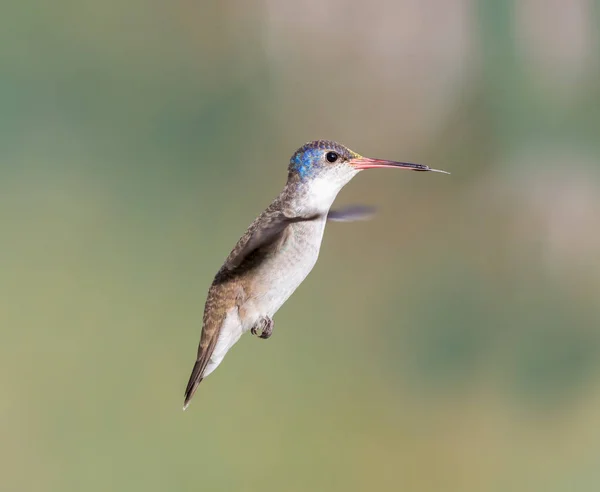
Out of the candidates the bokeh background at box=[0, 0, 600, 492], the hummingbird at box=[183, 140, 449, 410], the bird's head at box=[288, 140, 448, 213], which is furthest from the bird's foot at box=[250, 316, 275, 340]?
the bokeh background at box=[0, 0, 600, 492]

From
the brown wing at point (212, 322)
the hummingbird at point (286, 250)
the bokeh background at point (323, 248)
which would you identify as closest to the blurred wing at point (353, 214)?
the hummingbird at point (286, 250)

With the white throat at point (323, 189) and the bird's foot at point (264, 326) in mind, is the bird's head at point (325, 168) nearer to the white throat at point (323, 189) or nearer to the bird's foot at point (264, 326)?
the white throat at point (323, 189)

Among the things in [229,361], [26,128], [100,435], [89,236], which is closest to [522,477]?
[229,361]

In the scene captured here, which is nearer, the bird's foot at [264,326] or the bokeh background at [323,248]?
the bird's foot at [264,326]

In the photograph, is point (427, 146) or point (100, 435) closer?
point (100, 435)

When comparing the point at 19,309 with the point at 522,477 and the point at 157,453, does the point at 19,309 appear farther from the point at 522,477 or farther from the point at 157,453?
the point at 522,477

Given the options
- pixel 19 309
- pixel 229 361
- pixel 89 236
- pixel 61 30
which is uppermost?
pixel 61 30

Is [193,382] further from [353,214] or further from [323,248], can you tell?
[323,248]
